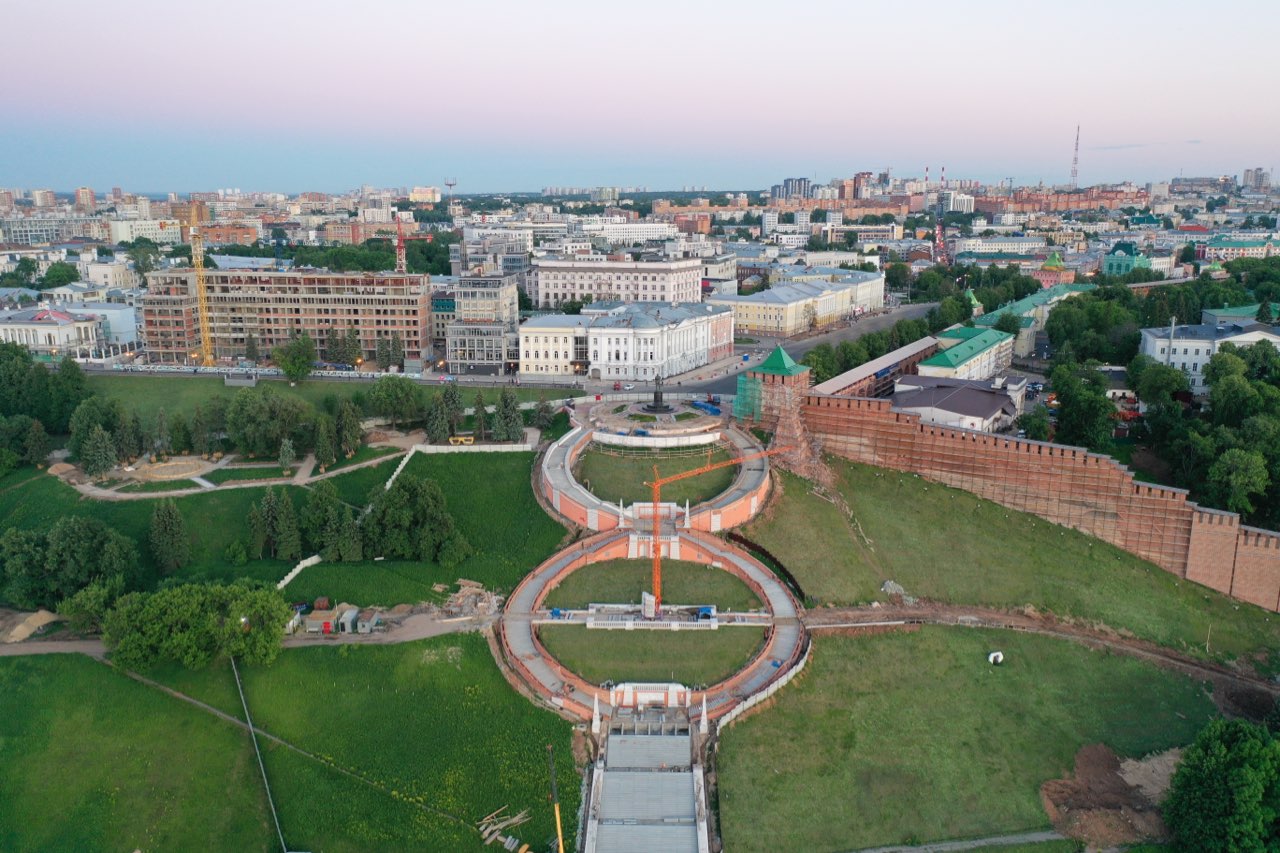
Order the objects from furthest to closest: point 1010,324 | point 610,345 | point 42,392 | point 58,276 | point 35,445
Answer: point 58,276, point 1010,324, point 610,345, point 42,392, point 35,445

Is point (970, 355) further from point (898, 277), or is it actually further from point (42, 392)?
point (898, 277)

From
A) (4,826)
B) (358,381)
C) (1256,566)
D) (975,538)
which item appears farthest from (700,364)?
(4,826)

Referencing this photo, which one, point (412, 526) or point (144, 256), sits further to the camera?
point (144, 256)

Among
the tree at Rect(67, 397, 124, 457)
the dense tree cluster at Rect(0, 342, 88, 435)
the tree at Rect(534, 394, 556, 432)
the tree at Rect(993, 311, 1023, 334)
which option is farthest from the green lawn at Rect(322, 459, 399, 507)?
the tree at Rect(993, 311, 1023, 334)

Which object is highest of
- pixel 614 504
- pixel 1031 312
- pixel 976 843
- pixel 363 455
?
pixel 1031 312

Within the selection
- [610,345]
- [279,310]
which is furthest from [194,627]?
[279,310]

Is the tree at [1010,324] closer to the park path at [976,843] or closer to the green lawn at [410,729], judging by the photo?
the park path at [976,843]

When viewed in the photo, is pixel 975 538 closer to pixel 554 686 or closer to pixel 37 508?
pixel 554 686
